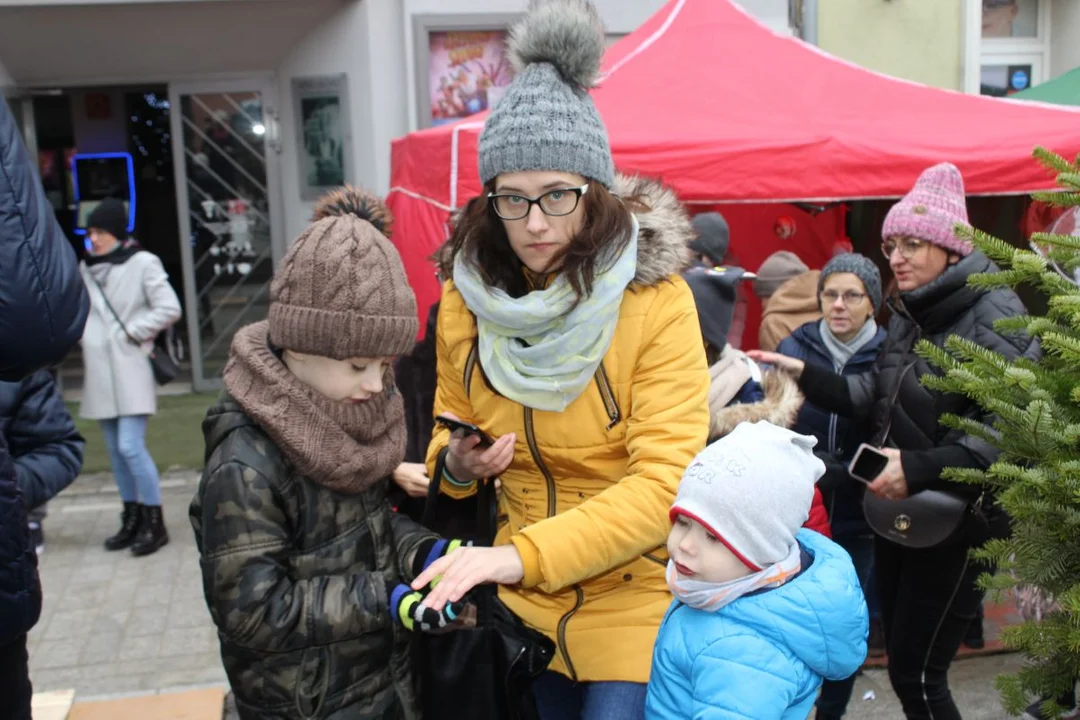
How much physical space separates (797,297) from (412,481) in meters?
3.52

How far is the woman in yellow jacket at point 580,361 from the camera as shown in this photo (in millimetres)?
2117

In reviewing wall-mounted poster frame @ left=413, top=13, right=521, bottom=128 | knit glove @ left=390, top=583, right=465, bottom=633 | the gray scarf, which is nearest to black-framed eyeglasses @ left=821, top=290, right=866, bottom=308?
the gray scarf

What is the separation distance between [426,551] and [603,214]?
Answer: 32.0 inches

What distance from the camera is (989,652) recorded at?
4754 mm

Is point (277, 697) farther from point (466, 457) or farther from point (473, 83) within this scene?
point (473, 83)

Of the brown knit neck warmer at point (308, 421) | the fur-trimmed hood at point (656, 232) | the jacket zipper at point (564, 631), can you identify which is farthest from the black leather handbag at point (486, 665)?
the fur-trimmed hood at point (656, 232)

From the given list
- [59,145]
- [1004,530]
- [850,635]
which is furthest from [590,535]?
[59,145]

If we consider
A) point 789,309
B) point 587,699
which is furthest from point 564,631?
point 789,309

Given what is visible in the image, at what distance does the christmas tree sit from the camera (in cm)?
215

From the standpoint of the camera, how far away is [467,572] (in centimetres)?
198

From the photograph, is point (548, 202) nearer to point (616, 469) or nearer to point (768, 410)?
point (616, 469)

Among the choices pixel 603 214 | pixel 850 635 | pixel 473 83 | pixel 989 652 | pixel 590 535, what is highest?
pixel 473 83

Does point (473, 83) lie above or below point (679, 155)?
above

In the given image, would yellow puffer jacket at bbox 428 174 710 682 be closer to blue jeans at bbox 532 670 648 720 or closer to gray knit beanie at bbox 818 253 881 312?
blue jeans at bbox 532 670 648 720
